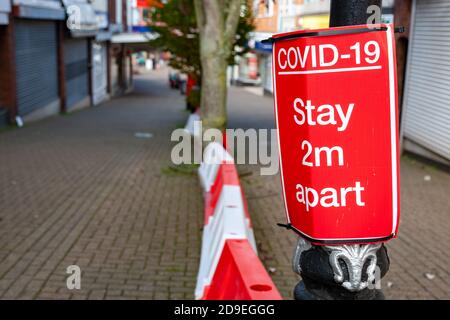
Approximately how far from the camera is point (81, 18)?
88.0 ft

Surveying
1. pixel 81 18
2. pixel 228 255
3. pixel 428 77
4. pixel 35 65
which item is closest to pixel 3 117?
pixel 35 65

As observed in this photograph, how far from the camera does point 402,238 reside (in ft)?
25.5

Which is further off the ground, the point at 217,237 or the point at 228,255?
the point at 228,255

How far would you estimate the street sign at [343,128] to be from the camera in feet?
7.25

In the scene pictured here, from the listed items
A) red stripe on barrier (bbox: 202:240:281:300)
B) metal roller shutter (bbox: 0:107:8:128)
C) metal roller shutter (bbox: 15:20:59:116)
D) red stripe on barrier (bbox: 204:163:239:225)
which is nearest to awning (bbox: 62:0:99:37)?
metal roller shutter (bbox: 15:20:59:116)

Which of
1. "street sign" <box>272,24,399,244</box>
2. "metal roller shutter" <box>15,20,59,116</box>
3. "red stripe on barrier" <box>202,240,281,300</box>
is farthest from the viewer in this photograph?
"metal roller shutter" <box>15,20,59,116</box>

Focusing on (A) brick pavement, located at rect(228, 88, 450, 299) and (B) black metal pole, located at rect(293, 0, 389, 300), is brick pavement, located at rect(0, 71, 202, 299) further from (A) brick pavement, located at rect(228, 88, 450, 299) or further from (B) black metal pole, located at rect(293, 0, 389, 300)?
(B) black metal pole, located at rect(293, 0, 389, 300)

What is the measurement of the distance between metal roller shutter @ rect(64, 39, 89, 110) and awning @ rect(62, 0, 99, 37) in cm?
77

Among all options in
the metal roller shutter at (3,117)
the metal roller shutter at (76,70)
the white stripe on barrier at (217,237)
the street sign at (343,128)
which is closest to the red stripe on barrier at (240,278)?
the white stripe on barrier at (217,237)

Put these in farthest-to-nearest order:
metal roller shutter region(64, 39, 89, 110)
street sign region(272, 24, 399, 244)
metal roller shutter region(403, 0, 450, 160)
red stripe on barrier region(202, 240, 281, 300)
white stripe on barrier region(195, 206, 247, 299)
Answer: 1. metal roller shutter region(64, 39, 89, 110)
2. metal roller shutter region(403, 0, 450, 160)
3. white stripe on barrier region(195, 206, 247, 299)
4. red stripe on barrier region(202, 240, 281, 300)
5. street sign region(272, 24, 399, 244)

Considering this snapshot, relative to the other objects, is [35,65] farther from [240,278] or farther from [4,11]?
[240,278]

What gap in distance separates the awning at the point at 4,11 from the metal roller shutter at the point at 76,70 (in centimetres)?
834

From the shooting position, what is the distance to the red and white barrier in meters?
3.94

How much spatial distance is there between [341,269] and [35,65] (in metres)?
22.0
